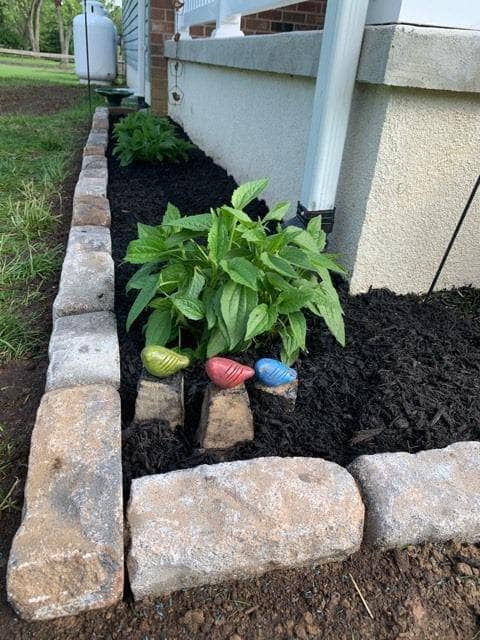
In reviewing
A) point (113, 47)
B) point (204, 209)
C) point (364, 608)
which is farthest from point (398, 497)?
point (113, 47)

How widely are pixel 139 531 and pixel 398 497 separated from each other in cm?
61

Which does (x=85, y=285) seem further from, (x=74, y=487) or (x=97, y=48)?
(x=97, y=48)

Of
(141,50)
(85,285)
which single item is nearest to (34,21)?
(141,50)

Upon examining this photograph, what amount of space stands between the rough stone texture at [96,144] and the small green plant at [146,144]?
0.45 ft

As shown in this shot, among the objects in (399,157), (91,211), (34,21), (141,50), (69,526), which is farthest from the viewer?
(34,21)

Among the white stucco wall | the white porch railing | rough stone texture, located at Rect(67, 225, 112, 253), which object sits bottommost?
rough stone texture, located at Rect(67, 225, 112, 253)

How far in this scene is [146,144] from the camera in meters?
4.06

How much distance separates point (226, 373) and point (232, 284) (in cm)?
29

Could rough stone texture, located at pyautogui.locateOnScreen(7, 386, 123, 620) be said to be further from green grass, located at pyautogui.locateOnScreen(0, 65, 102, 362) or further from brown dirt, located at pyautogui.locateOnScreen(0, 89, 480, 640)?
green grass, located at pyautogui.locateOnScreen(0, 65, 102, 362)

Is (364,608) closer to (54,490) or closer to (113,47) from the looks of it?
(54,490)

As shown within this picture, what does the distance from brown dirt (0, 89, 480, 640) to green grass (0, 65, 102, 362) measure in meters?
0.95

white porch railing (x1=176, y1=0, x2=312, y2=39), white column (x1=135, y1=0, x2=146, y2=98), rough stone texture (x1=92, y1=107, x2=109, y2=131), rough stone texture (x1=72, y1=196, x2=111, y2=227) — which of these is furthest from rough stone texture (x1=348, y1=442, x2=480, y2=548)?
white column (x1=135, y1=0, x2=146, y2=98)

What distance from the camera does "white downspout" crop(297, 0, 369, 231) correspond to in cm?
181

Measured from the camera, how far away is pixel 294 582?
1.18m
